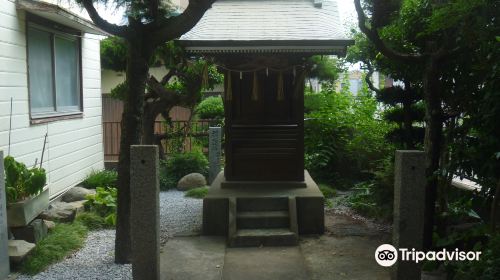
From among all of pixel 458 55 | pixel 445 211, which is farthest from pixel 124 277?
pixel 458 55

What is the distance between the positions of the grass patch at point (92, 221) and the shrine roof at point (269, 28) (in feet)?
10.7

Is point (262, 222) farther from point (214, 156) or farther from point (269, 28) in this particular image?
point (214, 156)

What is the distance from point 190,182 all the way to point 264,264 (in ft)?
19.2

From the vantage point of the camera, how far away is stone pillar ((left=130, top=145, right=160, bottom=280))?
5.02m

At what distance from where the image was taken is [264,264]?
639 cm

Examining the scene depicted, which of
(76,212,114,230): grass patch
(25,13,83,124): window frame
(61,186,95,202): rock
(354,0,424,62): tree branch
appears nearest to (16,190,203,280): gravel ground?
(76,212,114,230): grass patch

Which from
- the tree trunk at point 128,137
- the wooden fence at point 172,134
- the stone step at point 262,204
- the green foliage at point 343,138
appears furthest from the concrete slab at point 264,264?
the wooden fence at point 172,134

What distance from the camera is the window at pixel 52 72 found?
833 cm

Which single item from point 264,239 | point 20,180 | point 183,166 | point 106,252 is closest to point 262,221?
point 264,239

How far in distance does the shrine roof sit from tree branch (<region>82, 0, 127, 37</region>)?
6.48 ft

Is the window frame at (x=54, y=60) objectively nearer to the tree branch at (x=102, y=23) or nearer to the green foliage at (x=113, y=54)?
the green foliage at (x=113, y=54)

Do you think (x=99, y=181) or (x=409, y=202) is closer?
(x=409, y=202)

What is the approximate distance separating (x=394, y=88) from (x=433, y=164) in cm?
321

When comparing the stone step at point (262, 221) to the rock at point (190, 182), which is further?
the rock at point (190, 182)
